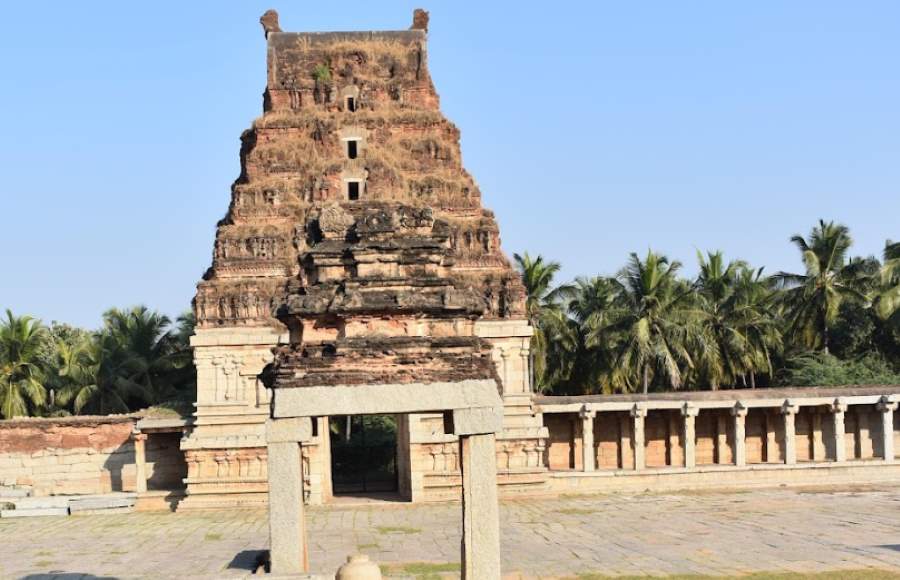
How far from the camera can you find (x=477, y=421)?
1349cm

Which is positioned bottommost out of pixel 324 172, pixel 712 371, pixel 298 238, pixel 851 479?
pixel 851 479

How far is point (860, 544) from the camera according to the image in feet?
65.1

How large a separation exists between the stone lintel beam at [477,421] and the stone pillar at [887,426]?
23237 millimetres

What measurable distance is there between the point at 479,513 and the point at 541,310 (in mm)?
30922

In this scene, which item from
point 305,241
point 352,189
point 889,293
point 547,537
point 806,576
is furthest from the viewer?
point 889,293

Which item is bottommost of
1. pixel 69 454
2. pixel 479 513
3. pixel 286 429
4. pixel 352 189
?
pixel 69 454

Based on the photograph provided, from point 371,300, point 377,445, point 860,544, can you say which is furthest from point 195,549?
point 377,445

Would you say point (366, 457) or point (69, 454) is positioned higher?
point (69, 454)

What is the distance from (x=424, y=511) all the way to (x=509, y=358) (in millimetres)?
6777

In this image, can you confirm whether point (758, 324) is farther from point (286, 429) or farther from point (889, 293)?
point (286, 429)

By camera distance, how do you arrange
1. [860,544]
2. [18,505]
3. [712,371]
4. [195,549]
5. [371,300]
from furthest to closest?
[712,371], [18,505], [195,549], [860,544], [371,300]

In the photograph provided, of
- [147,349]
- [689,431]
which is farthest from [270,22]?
[689,431]

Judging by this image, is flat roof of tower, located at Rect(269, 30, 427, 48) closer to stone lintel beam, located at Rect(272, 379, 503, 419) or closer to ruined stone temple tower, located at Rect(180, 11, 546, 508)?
ruined stone temple tower, located at Rect(180, 11, 546, 508)

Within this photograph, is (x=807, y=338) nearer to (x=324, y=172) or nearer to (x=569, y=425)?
(x=569, y=425)
